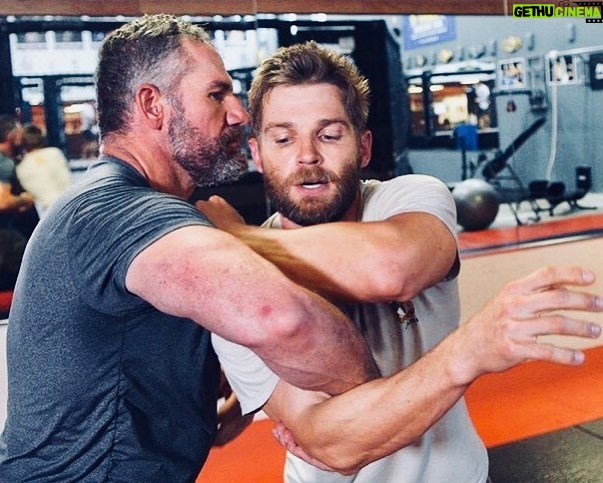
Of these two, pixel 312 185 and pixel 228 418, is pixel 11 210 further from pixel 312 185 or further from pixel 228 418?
pixel 312 185

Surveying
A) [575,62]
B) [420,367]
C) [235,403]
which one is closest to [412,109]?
[575,62]

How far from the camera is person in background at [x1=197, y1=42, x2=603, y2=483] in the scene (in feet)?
2.67

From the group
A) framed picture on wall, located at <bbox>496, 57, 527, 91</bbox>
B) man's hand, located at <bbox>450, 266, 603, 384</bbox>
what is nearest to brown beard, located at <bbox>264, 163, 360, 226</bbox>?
man's hand, located at <bbox>450, 266, 603, 384</bbox>

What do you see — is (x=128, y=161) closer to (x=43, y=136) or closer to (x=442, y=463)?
(x=442, y=463)

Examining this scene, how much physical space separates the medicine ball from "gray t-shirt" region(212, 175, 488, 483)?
12.6ft

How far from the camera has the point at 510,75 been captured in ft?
19.1

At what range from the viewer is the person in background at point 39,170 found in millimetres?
3686

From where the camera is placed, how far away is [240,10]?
357 cm

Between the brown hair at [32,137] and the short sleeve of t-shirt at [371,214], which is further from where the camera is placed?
the brown hair at [32,137]

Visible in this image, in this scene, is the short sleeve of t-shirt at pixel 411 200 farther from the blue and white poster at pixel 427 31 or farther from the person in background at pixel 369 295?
the blue and white poster at pixel 427 31

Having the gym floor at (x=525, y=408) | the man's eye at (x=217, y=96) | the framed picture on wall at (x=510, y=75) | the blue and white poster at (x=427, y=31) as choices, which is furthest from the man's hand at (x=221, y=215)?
the framed picture on wall at (x=510, y=75)

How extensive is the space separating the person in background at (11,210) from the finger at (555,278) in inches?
129

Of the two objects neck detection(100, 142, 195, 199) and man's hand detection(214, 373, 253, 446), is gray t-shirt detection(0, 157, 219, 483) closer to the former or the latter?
neck detection(100, 142, 195, 199)

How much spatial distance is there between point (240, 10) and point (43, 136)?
1.25 meters
